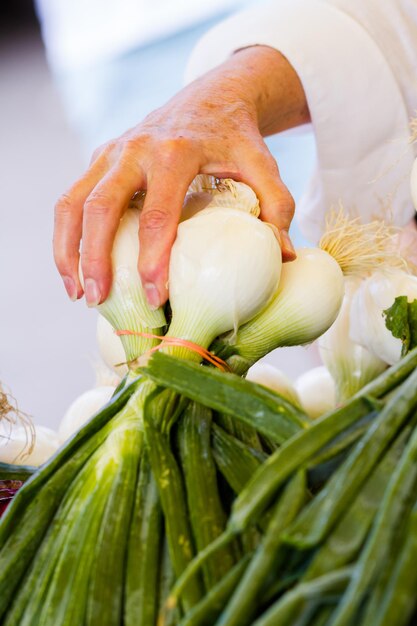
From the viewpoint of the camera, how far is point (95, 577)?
653 millimetres

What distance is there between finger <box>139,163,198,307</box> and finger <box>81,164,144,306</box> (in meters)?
0.03

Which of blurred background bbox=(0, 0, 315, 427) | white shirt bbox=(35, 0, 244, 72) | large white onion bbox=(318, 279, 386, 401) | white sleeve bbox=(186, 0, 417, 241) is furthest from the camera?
white shirt bbox=(35, 0, 244, 72)

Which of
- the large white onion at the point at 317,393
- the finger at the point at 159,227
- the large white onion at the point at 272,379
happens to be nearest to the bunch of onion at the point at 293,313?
the finger at the point at 159,227

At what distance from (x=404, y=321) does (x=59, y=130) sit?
4.31 m

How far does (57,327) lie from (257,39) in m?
2.05

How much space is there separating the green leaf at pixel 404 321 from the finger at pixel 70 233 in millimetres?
388

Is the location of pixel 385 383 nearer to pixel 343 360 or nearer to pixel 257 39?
pixel 343 360

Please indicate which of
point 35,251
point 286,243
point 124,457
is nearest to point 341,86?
point 286,243

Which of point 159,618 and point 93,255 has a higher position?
point 93,255

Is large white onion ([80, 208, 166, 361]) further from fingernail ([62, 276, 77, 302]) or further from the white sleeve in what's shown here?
the white sleeve

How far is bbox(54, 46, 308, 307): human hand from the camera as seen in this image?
929 mm

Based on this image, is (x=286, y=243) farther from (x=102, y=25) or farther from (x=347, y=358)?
(x=102, y=25)

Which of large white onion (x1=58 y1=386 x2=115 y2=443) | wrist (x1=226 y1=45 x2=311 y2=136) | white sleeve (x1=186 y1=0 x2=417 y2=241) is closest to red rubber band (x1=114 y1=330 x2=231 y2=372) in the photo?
large white onion (x1=58 y1=386 x2=115 y2=443)

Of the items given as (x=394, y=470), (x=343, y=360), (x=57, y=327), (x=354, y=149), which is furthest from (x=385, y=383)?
(x=57, y=327)
